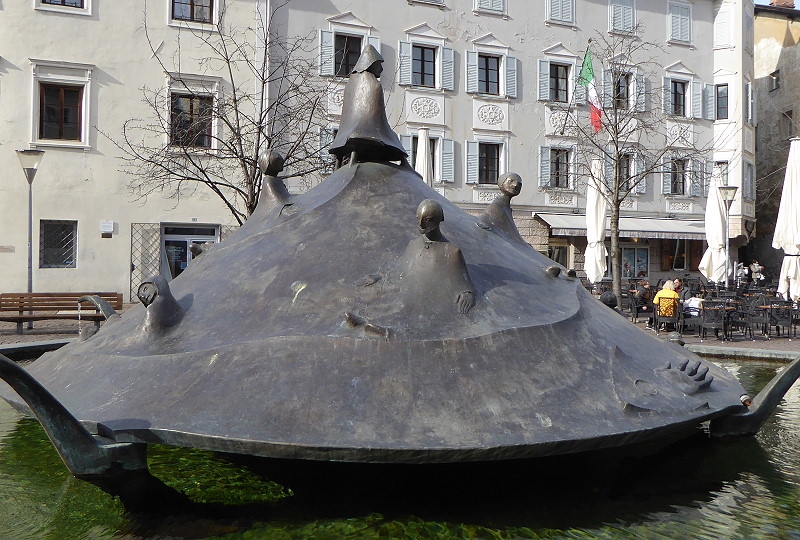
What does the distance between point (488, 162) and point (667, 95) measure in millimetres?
8596

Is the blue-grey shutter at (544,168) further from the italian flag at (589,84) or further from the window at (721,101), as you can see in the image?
the window at (721,101)

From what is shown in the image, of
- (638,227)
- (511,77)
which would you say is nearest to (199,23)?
(511,77)

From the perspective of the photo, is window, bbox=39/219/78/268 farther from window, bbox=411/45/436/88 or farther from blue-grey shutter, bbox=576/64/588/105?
blue-grey shutter, bbox=576/64/588/105

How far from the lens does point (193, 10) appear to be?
22.2 metres

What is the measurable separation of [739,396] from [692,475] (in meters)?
0.44

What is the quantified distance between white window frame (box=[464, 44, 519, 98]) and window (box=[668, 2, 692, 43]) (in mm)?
7797

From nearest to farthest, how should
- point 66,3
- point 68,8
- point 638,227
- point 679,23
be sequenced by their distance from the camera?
point 68,8, point 66,3, point 638,227, point 679,23

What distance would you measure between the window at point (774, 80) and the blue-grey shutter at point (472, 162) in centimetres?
1905

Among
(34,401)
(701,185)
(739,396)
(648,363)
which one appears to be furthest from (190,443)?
(701,185)

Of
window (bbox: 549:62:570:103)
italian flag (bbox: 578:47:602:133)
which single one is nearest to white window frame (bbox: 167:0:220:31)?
italian flag (bbox: 578:47:602:133)

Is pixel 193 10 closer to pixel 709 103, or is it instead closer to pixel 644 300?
pixel 644 300

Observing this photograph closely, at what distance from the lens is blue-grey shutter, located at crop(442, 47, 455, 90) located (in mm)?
25984

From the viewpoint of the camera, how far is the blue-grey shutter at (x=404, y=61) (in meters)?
25.2

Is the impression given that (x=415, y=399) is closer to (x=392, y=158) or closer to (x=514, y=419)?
(x=514, y=419)
